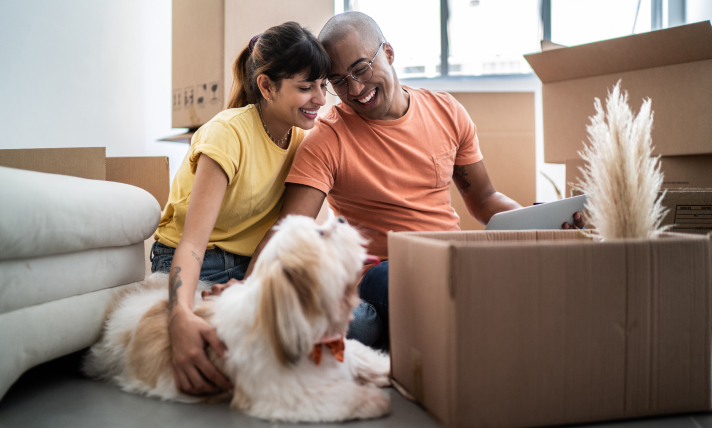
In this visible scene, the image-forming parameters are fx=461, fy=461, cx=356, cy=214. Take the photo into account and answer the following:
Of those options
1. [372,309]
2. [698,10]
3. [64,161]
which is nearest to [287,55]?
[372,309]

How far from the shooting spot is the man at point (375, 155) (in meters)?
1.44

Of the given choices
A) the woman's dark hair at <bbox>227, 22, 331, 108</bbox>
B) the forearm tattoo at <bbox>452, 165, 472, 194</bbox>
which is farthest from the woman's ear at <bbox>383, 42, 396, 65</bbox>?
the forearm tattoo at <bbox>452, 165, 472, 194</bbox>

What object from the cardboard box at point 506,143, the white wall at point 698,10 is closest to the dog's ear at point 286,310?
the cardboard box at point 506,143

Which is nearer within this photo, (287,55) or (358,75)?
(287,55)

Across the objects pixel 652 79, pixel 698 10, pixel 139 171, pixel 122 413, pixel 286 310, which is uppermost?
pixel 698 10

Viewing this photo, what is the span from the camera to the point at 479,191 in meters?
1.79

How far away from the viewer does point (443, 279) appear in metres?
0.79

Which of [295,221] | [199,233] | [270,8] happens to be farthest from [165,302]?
[270,8]

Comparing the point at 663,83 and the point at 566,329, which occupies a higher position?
the point at 663,83

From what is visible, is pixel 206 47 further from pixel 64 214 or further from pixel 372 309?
pixel 372 309

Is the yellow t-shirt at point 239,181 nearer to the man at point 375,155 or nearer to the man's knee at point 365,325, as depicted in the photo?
the man at point 375,155

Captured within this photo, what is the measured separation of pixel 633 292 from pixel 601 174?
0.24 meters

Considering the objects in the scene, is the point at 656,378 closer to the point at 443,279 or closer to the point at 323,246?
the point at 443,279

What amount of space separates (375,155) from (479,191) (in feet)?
1.55
